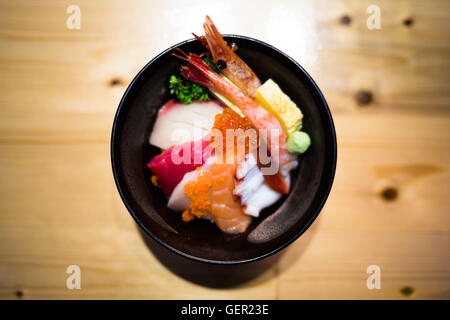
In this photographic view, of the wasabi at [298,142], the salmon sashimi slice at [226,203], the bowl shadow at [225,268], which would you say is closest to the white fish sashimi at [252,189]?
the salmon sashimi slice at [226,203]

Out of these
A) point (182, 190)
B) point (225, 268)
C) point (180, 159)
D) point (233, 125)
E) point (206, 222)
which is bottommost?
point (225, 268)

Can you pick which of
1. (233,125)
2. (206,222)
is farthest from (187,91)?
(206,222)

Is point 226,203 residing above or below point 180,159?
below

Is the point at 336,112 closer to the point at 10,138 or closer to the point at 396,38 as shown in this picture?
the point at 396,38

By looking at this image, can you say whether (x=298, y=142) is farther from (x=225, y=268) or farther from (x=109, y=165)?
(x=109, y=165)

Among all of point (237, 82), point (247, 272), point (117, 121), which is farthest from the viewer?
point (247, 272)

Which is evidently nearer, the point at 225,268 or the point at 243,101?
the point at 243,101
